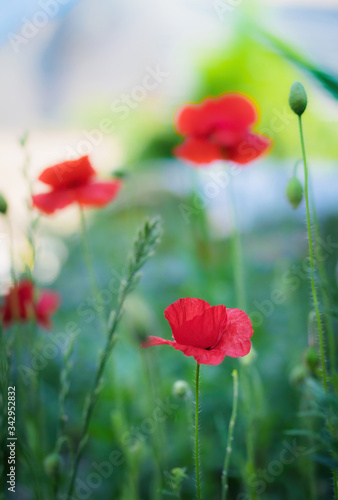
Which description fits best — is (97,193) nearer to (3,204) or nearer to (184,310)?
(3,204)

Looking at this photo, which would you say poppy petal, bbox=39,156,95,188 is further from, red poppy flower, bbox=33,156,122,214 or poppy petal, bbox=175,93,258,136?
poppy petal, bbox=175,93,258,136

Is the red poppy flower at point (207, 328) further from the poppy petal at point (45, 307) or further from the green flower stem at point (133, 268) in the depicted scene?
the poppy petal at point (45, 307)

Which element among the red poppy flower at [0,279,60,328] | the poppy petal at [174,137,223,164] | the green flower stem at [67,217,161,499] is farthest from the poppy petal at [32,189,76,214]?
the green flower stem at [67,217,161,499]

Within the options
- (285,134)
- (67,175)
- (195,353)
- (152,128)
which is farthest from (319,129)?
(195,353)

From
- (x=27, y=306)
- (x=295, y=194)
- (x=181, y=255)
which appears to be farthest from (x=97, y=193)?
(x=181, y=255)

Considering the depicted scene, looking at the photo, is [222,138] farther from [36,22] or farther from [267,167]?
[267,167]
